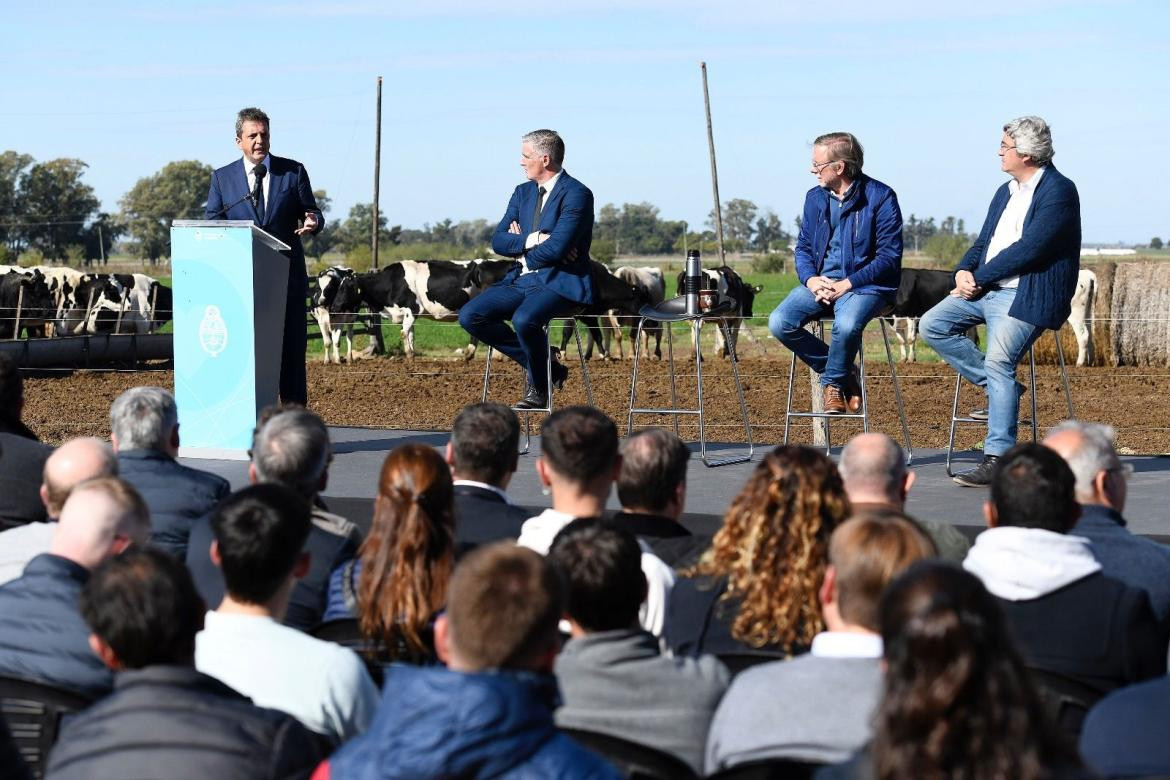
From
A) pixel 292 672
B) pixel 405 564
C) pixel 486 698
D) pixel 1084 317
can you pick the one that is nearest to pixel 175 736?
pixel 292 672

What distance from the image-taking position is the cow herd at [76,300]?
22969 millimetres

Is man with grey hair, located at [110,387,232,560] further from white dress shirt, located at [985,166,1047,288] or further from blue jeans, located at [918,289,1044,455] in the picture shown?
white dress shirt, located at [985,166,1047,288]

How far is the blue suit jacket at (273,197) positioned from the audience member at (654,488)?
4.46 metres

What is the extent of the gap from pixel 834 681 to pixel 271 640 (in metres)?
1.12

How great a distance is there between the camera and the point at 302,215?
26.6 feet

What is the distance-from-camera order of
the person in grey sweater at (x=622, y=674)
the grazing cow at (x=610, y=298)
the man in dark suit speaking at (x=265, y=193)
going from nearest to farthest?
the person in grey sweater at (x=622, y=674)
the man in dark suit speaking at (x=265, y=193)
the grazing cow at (x=610, y=298)

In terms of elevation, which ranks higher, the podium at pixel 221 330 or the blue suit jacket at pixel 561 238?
the blue suit jacket at pixel 561 238

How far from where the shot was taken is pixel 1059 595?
314cm

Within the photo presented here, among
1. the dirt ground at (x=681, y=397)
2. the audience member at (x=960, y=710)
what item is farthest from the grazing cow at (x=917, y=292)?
the audience member at (x=960, y=710)

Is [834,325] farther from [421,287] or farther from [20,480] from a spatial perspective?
[421,287]

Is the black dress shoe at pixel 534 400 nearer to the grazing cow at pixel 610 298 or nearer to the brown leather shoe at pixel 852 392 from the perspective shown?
the brown leather shoe at pixel 852 392

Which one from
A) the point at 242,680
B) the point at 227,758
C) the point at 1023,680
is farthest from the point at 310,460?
the point at 1023,680

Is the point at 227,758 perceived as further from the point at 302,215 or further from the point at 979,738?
the point at 302,215

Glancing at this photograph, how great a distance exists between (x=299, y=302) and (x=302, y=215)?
0.48 metres
